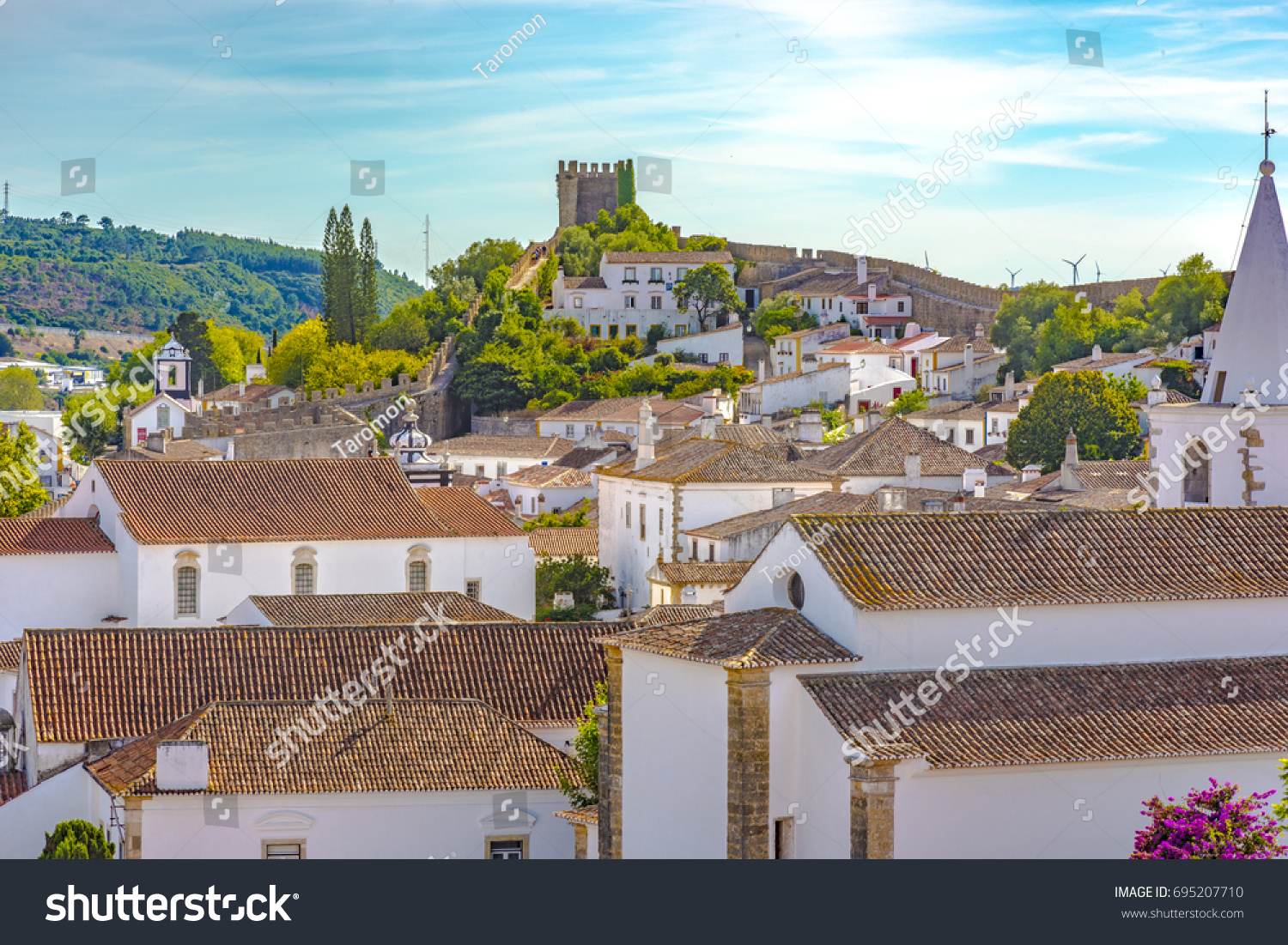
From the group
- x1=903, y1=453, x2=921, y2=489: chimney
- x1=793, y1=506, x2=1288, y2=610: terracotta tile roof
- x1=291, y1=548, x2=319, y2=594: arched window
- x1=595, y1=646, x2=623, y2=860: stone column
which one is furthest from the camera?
x1=903, y1=453, x2=921, y2=489: chimney

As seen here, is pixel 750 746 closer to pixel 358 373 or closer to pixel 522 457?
pixel 522 457

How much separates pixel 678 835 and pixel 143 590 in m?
23.0

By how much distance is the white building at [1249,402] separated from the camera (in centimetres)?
2555

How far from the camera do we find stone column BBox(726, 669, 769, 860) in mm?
18906

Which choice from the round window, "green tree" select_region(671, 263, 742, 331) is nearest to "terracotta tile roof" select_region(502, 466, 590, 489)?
"green tree" select_region(671, 263, 742, 331)

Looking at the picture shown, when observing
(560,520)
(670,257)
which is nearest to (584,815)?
(560,520)

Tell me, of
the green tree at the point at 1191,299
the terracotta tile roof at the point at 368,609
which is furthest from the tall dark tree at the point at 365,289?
the terracotta tile roof at the point at 368,609

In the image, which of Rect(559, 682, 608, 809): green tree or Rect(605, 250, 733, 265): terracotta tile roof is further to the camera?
Rect(605, 250, 733, 265): terracotta tile roof

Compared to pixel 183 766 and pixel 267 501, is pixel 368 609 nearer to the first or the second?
pixel 267 501

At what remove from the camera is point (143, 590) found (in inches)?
1588

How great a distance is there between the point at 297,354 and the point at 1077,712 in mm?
73586

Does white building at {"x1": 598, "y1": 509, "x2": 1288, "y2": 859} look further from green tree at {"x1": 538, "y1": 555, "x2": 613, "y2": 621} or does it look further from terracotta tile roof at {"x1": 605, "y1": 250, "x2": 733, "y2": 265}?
terracotta tile roof at {"x1": 605, "y1": 250, "x2": 733, "y2": 265}

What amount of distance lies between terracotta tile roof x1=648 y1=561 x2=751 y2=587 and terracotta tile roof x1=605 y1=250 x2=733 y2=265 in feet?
178

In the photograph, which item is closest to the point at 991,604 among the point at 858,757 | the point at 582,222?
the point at 858,757
